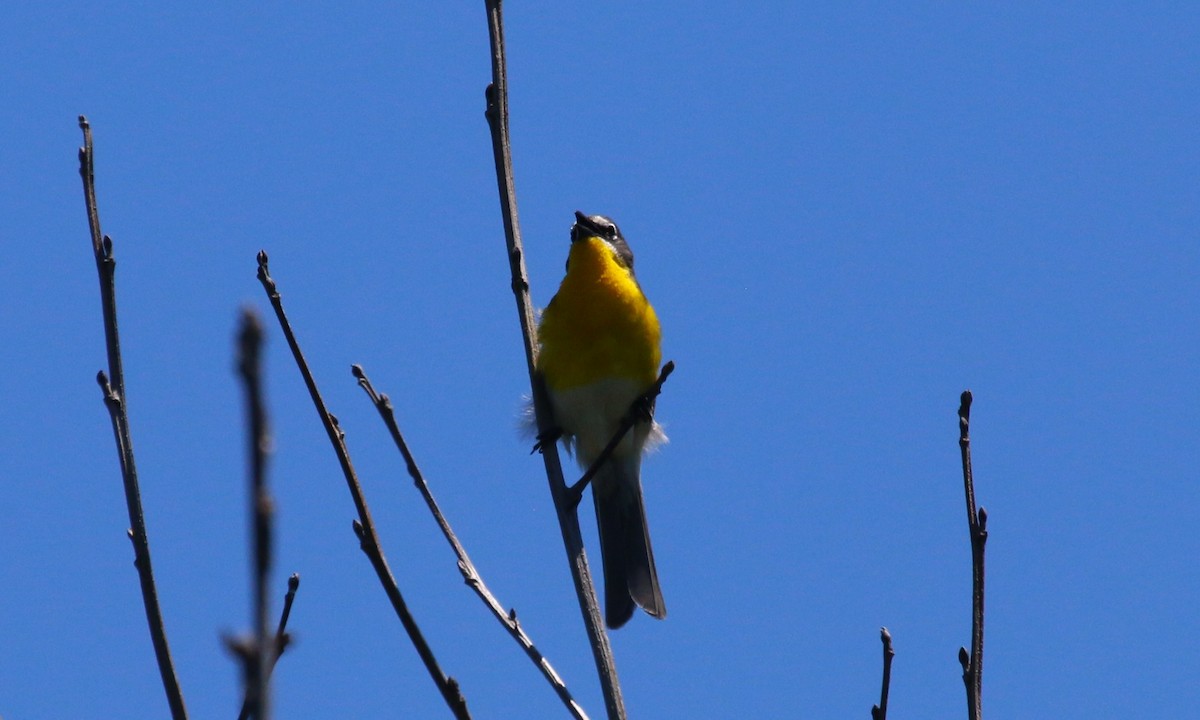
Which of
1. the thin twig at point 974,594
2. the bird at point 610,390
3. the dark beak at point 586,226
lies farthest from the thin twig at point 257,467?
the dark beak at point 586,226

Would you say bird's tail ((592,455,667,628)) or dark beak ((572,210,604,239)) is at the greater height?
dark beak ((572,210,604,239))

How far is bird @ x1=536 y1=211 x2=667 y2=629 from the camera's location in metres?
6.41

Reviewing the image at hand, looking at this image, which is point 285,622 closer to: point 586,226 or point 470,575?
point 470,575

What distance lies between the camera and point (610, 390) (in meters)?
6.44

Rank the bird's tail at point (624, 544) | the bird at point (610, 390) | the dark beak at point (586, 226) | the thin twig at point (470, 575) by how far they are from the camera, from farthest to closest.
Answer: the dark beak at point (586, 226), the bird's tail at point (624, 544), the bird at point (610, 390), the thin twig at point (470, 575)

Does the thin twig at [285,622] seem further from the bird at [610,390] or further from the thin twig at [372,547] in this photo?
the bird at [610,390]

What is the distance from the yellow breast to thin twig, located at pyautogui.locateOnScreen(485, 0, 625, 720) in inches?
80.1

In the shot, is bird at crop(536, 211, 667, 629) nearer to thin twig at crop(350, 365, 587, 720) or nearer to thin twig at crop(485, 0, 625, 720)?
thin twig at crop(485, 0, 625, 720)

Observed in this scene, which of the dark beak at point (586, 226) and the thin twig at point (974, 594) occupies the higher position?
the dark beak at point (586, 226)

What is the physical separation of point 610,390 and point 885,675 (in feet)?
12.0

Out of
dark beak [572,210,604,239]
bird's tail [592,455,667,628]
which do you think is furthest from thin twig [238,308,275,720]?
dark beak [572,210,604,239]

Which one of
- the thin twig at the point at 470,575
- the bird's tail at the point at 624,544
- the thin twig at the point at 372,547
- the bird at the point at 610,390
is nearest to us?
the thin twig at the point at 372,547

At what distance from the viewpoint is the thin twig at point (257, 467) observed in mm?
1092

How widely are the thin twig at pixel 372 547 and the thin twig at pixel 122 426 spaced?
40cm
